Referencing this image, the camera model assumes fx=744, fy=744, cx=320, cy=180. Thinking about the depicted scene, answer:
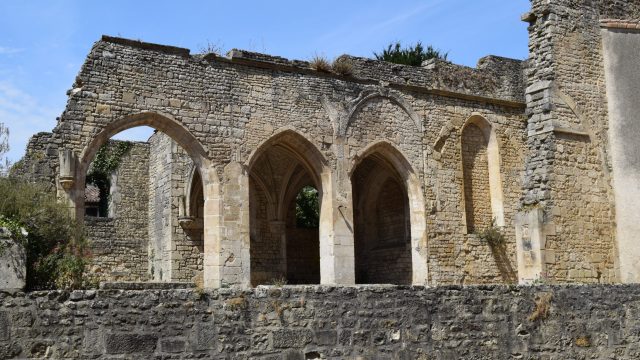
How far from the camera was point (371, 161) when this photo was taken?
1734cm

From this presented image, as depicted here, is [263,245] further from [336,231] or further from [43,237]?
[43,237]

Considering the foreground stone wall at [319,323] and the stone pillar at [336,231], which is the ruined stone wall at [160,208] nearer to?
the stone pillar at [336,231]

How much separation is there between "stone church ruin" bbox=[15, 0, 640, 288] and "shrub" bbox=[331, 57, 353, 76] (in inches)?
Answer: 3.6

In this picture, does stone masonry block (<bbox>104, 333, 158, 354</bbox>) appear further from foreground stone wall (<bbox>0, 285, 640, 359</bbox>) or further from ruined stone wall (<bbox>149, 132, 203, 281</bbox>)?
ruined stone wall (<bbox>149, 132, 203, 281</bbox>)

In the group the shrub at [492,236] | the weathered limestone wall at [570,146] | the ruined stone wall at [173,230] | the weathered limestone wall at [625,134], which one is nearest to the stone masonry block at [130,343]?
the weathered limestone wall at [570,146]

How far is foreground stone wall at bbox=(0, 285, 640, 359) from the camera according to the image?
4512mm

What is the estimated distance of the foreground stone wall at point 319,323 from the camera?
4.51 m

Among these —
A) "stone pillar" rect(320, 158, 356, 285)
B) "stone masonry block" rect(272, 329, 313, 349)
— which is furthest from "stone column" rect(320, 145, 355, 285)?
"stone masonry block" rect(272, 329, 313, 349)

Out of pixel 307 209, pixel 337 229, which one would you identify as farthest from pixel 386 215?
pixel 307 209

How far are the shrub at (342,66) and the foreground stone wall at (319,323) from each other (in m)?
8.41

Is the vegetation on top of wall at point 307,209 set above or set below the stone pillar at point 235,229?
above

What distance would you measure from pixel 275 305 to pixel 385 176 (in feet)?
39.9

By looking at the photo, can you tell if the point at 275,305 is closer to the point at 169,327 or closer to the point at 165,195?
the point at 169,327

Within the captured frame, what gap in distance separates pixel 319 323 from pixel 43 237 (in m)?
2.13
